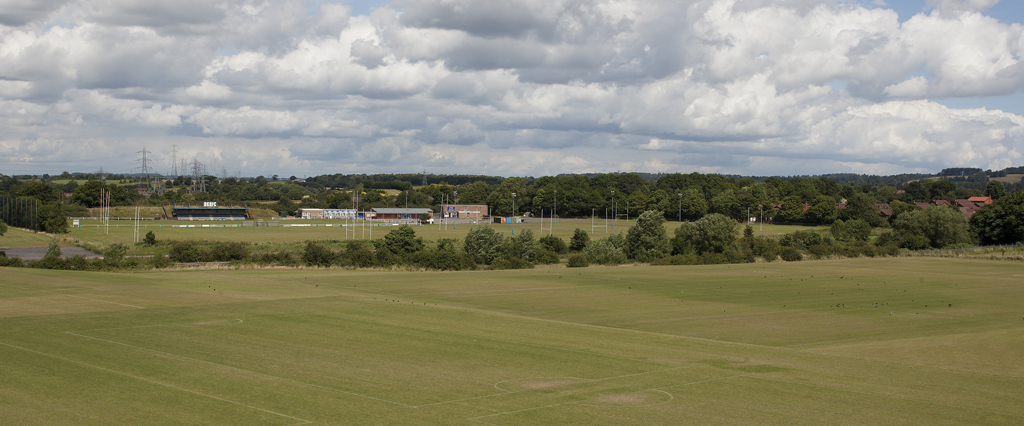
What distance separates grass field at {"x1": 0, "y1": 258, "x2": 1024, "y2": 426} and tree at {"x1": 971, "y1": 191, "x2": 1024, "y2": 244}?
68.0 meters

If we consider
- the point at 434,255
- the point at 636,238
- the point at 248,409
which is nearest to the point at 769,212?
the point at 636,238

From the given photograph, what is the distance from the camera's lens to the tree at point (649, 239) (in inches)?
3260

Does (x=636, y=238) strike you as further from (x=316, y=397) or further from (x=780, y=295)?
(x=316, y=397)

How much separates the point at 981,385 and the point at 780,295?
1118 inches

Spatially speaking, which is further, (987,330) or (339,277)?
(339,277)

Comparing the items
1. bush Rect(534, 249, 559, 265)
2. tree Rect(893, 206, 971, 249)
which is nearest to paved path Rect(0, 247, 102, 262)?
bush Rect(534, 249, 559, 265)

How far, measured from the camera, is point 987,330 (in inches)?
1296

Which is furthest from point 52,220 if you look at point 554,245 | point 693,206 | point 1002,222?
point 1002,222

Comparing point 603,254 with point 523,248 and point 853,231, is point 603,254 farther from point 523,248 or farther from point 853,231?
point 853,231

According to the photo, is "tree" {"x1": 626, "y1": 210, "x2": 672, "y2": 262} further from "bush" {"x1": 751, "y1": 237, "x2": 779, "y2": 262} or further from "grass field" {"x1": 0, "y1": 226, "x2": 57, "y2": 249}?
"grass field" {"x1": 0, "y1": 226, "x2": 57, "y2": 249}

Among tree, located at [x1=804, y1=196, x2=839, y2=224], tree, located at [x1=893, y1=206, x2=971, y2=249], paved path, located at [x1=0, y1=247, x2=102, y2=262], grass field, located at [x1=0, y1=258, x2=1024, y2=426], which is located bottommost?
grass field, located at [x1=0, y1=258, x2=1024, y2=426]

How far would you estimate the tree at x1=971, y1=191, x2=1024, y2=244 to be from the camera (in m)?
103

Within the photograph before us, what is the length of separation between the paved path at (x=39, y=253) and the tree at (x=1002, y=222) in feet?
420

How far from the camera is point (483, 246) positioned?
76312mm
